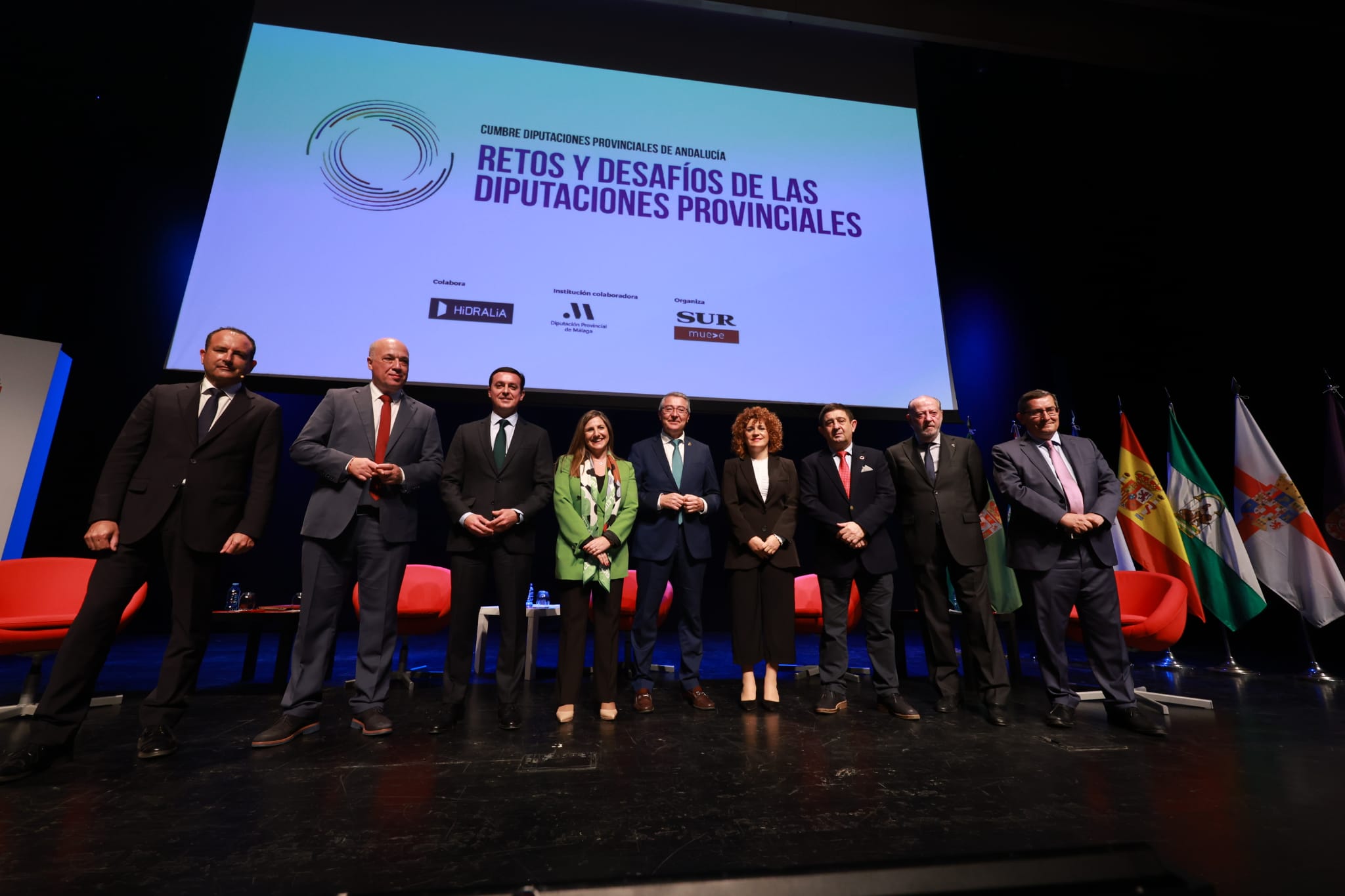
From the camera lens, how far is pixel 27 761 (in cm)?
191

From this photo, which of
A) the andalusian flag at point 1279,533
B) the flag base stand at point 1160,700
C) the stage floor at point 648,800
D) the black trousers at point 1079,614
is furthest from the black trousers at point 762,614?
the andalusian flag at point 1279,533

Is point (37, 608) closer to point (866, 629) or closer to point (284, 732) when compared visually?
point (284, 732)

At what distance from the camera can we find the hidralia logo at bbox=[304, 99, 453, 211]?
3.96 meters

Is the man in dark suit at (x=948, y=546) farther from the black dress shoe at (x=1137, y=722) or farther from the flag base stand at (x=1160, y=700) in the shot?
the flag base stand at (x=1160, y=700)

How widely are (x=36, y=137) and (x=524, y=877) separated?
6699 millimetres

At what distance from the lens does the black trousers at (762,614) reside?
2.91 meters

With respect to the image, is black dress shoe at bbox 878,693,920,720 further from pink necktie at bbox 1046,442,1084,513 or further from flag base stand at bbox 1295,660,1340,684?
flag base stand at bbox 1295,660,1340,684

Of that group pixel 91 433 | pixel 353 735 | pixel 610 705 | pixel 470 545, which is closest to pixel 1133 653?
pixel 610 705

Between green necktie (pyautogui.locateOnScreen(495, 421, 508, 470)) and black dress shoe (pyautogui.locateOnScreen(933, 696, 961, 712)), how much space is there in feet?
8.27

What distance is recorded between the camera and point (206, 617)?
2.29 meters

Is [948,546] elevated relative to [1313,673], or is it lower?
elevated

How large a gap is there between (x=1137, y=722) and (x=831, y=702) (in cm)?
134

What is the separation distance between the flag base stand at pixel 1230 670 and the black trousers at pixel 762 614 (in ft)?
11.4

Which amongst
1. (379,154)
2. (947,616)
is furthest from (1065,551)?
(379,154)
